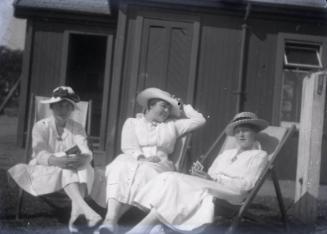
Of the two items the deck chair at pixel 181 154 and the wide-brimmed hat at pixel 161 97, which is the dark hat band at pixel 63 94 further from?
the deck chair at pixel 181 154

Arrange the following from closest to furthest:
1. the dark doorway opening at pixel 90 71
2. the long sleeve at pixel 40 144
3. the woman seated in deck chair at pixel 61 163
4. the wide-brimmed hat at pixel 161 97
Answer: the woman seated in deck chair at pixel 61 163, the long sleeve at pixel 40 144, the wide-brimmed hat at pixel 161 97, the dark doorway opening at pixel 90 71

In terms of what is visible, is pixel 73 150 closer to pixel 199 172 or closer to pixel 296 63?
pixel 199 172

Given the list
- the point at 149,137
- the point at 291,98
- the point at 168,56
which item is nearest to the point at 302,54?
the point at 291,98

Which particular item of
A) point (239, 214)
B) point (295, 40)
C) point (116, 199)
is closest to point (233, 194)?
point (239, 214)

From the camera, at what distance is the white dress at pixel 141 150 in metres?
3.76

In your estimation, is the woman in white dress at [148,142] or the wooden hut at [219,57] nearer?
the woman in white dress at [148,142]

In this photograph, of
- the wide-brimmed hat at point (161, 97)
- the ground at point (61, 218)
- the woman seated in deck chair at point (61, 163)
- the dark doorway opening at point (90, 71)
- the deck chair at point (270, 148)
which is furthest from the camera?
the dark doorway opening at point (90, 71)

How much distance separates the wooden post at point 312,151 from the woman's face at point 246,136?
0.65 m

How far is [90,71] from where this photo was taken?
12.5 meters

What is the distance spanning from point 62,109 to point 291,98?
5.15 meters

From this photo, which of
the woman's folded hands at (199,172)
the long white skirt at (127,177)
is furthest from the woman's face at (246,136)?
the long white skirt at (127,177)

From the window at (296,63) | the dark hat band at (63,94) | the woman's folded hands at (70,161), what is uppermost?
the window at (296,63)

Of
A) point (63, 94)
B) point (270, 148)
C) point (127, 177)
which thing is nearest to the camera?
point (127, 177)

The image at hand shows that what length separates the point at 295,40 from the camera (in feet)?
25.7
